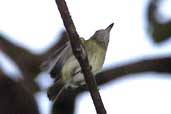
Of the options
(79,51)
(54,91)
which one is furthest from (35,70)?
(79,51)

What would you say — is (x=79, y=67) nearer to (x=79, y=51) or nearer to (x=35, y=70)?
(x=35, y=70)

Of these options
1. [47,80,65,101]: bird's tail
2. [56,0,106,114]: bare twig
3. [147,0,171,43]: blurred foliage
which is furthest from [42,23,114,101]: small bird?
[56,0,106,114]: bare twig

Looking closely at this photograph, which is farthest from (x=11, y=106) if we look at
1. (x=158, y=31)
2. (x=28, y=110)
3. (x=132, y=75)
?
(x=158, y=31)

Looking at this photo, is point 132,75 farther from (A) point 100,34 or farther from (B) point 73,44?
(B) point 73,44

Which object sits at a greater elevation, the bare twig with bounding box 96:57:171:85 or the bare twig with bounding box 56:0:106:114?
the bare twig with bounding box 96:57:171:85

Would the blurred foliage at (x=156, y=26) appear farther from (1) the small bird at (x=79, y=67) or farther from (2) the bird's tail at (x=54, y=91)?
(2) the bird's tail at (x=54, y=91)

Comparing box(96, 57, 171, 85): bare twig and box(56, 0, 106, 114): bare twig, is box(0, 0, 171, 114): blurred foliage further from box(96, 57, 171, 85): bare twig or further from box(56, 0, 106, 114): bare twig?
box(56, 0, 106, 114): bare twig

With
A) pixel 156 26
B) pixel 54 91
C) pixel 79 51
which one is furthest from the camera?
pixel 156 26

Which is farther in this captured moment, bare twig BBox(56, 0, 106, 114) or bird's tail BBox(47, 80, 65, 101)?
bird's tail BBox(47, 80, 65, 101)

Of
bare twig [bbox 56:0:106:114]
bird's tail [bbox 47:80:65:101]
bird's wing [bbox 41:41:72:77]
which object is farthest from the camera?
bird's tail [bbox 47:80:65:101]
